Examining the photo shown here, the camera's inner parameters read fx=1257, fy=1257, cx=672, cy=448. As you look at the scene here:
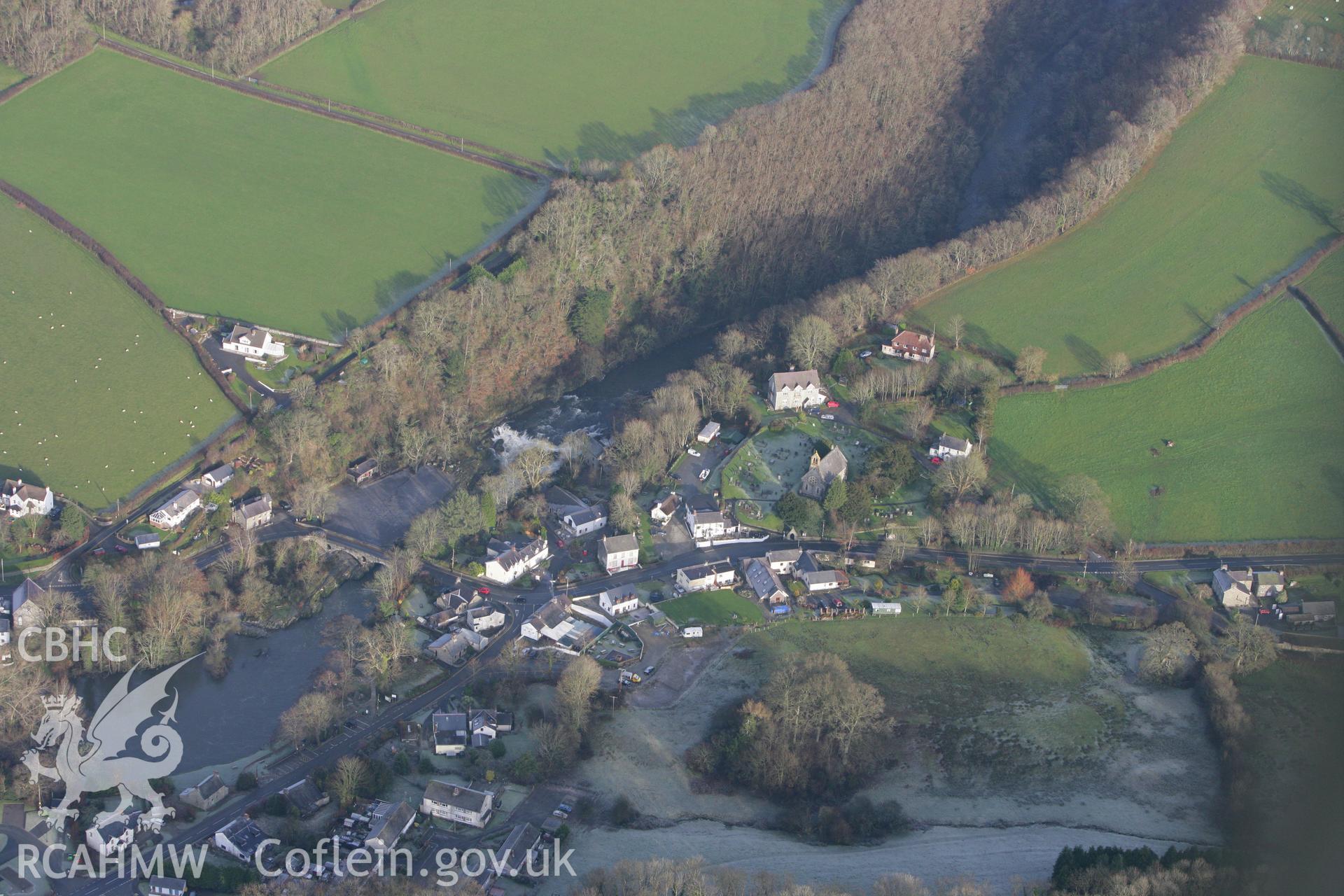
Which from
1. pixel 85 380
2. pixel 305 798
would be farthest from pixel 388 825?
pixel 85 380

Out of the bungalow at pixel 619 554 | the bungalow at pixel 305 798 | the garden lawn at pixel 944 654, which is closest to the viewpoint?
the bungalow at pixel 305 798

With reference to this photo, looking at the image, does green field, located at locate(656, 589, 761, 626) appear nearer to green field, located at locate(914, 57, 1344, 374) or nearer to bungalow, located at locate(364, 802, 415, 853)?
bungalow, located at locate(364, 802, 415, 853)

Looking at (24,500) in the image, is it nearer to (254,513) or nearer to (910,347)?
(254,513)

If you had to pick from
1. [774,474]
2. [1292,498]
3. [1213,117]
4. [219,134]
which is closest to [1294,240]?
[1213,117]

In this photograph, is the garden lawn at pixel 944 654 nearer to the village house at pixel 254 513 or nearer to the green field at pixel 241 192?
the village house at pixel 254 513

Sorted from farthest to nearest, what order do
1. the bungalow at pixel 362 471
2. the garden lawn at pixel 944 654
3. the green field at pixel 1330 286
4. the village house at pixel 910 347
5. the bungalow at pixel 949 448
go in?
1. the village house at pixel 910 347
2. the green field at pixel 1330 286
3. the bungalow at pixel 362 471
4. the bungalow at pixel 949 448
5. the garden lawn at pixel 944 654

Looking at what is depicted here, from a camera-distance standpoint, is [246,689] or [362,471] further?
[362,471]

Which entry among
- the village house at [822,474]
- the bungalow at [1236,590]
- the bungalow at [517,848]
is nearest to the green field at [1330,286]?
the bungalow at [1236,590]
